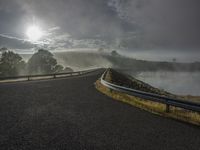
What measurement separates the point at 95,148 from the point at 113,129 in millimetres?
1767

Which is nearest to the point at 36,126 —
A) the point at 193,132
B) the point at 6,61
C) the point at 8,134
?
the point at 8,134

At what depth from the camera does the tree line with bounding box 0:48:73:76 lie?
72.9 meters

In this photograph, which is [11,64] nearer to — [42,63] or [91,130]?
[42,63]

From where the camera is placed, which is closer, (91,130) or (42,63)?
(91,130)

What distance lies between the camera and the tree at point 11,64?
71312mm

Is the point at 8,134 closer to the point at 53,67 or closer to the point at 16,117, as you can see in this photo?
the point at 16,117

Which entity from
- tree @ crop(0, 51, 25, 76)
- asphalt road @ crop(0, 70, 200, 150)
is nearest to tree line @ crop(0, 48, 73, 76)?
tree @ crop(0, 51, 25, 76)

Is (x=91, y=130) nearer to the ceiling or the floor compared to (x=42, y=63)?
nearer to the ceiling

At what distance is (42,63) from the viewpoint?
3305 inches

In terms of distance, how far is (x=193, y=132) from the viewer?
7.11 m

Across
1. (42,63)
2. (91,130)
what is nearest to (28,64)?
(42,63)

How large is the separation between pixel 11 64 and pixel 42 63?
1180 cm

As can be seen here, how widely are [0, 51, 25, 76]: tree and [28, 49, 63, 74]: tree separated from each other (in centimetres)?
360

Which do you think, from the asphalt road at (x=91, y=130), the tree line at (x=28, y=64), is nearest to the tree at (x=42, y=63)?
the tree line at (x=28, y=64)
